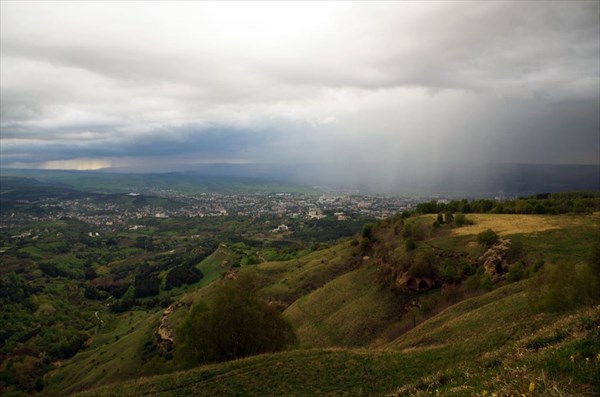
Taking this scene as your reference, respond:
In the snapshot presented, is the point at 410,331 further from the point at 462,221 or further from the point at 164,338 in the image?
the point at 164,338

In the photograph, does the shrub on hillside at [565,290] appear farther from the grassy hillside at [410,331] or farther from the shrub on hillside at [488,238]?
the shrub on hillside at [488,238]

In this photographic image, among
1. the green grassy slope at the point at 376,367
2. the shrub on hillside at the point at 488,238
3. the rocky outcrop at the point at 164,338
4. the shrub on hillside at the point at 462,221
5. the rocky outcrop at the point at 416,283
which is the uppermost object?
the shrub on hillside at the point at 462,221

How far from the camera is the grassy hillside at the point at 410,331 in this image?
12938mm

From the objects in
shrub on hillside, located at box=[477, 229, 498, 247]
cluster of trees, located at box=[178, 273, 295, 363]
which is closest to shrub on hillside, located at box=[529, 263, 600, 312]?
shrub on hillside, located at box=[477, 229, 498, 247]

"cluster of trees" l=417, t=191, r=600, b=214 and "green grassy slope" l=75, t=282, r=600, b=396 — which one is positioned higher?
"cluster of trees" l=417, t=191, r=600, b=214

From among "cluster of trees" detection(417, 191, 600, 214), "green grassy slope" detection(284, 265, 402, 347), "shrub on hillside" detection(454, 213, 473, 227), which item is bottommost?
"green grassy slope" detection(284, 265, 402, 347)

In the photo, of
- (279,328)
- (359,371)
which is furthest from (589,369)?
(279,328)

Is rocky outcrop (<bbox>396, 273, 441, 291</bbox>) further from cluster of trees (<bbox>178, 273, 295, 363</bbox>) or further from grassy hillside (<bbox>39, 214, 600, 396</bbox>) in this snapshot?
cluster of trees (<bbox>178, 273, 295, 363</bbox>)

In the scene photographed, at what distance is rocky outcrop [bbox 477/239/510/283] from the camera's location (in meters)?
47.1

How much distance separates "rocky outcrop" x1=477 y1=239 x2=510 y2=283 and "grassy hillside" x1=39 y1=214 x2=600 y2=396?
1.10m

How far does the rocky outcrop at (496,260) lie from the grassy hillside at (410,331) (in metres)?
1.10

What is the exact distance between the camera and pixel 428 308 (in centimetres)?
4919

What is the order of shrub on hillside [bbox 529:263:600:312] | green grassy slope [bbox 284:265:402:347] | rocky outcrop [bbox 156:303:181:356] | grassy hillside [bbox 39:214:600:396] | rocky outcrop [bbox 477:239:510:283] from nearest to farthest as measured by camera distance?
grassy hillside [bbox 39:214:600:396]
shrub on hillside [bbox 529:263:600:312]
rocky outcrop [bbox 477:239:510:283]
green grassy slope [bbox 284:265:402:347]
rocky outcrop [bbox 156:303:181:356]

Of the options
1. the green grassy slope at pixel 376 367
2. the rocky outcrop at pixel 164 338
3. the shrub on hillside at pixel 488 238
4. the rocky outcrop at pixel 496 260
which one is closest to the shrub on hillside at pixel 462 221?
the shrub on hillside at pixel 488 238
